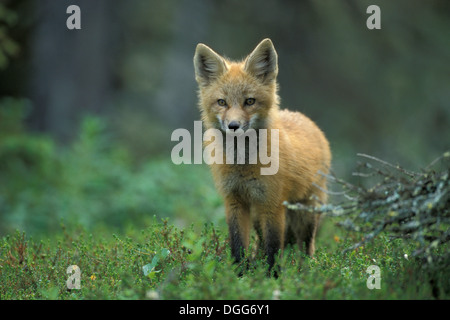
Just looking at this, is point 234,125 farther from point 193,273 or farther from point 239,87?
point 193,273

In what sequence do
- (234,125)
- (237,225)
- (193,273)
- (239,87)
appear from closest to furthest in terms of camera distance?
(193,273) < (234,125) < (239,87) < (237,225)

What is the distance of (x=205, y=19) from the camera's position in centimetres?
1623

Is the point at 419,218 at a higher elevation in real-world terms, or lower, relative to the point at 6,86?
lower

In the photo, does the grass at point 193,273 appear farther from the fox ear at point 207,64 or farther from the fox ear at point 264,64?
the fox ear at point 264,64

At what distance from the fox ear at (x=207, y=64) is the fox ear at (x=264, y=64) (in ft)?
0.92

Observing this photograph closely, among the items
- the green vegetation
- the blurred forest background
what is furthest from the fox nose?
the blurred forest background

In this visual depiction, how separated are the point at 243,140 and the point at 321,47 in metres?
9.81

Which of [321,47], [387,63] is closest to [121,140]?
[321,47]

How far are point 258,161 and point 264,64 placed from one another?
1036mm

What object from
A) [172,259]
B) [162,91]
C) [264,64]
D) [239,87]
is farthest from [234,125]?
[162,91]

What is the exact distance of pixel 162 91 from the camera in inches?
747

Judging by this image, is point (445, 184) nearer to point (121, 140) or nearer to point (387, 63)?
point (387, 63)

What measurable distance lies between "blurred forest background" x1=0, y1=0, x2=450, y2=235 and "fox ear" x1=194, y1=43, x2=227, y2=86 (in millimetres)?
3089

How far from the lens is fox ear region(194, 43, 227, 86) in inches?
207
